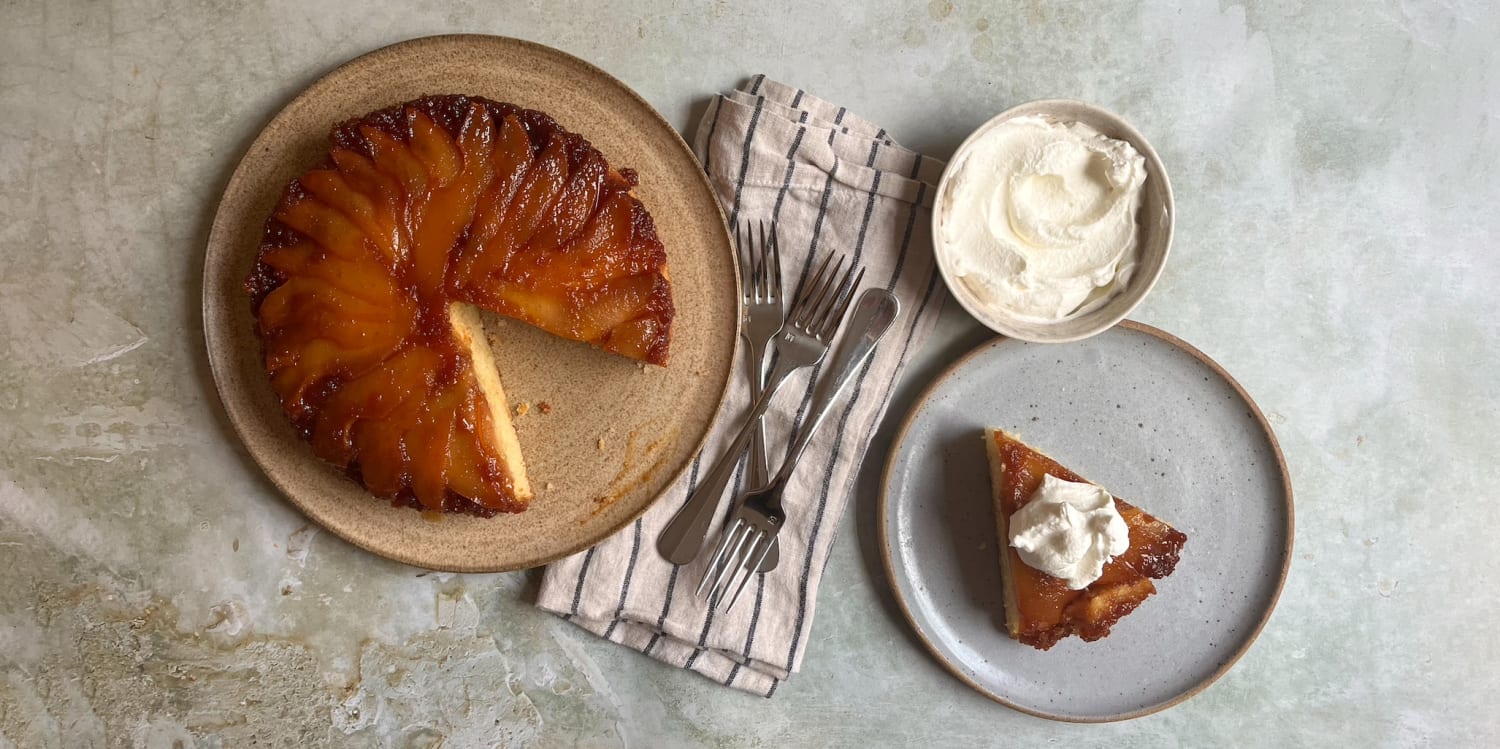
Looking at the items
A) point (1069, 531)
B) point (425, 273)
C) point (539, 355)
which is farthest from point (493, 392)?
point (1069, 531)

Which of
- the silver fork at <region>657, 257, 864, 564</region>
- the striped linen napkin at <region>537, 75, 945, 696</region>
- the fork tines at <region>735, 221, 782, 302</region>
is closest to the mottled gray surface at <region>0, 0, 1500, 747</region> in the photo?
the striped linen napkin at <region>537, 75, 945, 696</region>

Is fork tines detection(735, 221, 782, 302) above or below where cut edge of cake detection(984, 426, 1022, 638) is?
above

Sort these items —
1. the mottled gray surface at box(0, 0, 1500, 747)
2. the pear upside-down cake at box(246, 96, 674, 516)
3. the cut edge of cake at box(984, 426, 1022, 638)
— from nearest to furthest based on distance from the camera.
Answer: the pear upside-down cake at box(246, 96, 674, 516) → the mottled gray surface at box(0, 0, 1500, 747) → the cut edge of cake at box(984, 426, 1022, 638)

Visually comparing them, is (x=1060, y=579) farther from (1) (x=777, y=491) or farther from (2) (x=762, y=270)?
(2) (x=762, y=270)

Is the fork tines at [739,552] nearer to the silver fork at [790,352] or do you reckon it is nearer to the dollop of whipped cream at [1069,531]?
the silver fork at [790,352]

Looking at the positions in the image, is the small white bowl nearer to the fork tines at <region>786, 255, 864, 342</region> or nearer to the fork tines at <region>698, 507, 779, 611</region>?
the fork tines at <region>786, 255, 864, 342</region>

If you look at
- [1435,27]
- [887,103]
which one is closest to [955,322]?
[887,103]
